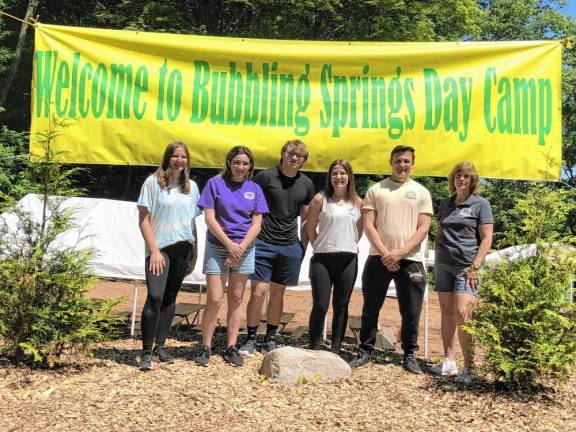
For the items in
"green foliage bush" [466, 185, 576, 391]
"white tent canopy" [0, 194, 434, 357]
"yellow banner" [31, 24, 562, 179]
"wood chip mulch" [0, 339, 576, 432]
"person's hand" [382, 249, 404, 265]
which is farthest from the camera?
"white tent canopy" [0, 194, 434, 357]

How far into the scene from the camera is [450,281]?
4973 mm

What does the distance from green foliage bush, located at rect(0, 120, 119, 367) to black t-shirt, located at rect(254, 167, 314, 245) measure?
5.01 feet

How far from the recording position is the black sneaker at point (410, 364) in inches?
205

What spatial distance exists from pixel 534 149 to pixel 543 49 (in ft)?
3.54

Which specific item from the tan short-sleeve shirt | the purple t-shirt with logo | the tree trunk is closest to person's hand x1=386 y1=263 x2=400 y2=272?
the tan short-sleeve shirt

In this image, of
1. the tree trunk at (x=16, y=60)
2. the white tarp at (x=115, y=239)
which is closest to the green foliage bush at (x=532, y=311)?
the white tarp at (x=115, y=239)

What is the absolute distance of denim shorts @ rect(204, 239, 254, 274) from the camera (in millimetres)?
4965

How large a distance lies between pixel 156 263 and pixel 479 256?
2.66 m

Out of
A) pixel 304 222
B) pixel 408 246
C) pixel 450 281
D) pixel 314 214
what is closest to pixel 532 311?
pixel 450 281

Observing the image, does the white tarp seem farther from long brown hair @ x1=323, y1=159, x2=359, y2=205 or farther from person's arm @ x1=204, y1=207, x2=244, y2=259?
person's arm @ x1=204, y1=207, x2=244, y2=259

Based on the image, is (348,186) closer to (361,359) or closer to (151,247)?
(361,359)

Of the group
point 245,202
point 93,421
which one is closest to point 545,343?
point 245,202

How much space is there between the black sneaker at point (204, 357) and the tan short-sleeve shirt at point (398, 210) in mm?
1696

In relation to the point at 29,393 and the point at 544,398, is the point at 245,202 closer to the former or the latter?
the point at 29,393
